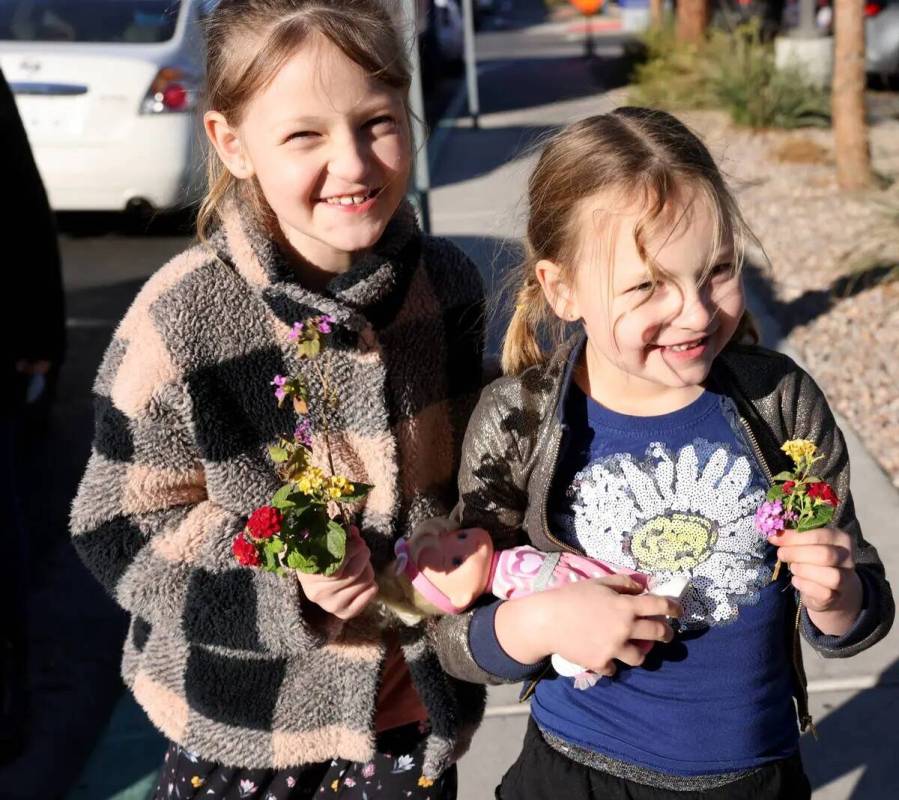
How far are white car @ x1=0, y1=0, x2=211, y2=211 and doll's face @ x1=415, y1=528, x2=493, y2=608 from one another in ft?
20.4

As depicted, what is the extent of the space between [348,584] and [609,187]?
26.1 inches

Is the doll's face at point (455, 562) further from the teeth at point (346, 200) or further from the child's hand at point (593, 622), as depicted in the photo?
the teeth at point (346, 200)

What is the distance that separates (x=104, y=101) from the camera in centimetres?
786

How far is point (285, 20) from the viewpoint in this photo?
5.91 ft

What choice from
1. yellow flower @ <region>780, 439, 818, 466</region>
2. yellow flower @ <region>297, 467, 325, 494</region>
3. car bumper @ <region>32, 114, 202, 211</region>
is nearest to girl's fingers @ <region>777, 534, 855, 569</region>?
yellow flower @ <region>780, 439, 818, 466</region>

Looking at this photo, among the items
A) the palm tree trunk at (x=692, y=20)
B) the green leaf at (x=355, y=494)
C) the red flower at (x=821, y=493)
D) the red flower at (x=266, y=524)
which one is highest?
the red flower at (x=266, y=524)

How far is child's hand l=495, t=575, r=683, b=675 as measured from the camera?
1.65 meters

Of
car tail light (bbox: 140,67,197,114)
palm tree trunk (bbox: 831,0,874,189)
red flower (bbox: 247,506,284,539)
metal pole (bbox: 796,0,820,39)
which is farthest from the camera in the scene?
metal pole (bbox: 796,0,820,39)

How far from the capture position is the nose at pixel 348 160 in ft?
5.79

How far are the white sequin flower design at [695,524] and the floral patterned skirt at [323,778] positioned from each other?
545 mm

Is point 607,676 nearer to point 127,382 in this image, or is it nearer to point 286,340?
point 286,340

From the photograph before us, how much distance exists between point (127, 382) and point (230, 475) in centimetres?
20

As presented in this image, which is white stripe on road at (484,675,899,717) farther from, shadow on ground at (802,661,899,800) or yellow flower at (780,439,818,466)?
yellow flower at (780,439,818,466)

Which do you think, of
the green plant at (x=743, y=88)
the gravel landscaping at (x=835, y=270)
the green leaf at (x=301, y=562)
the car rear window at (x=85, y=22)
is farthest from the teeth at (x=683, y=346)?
the green plant at (x=743, y=88)
